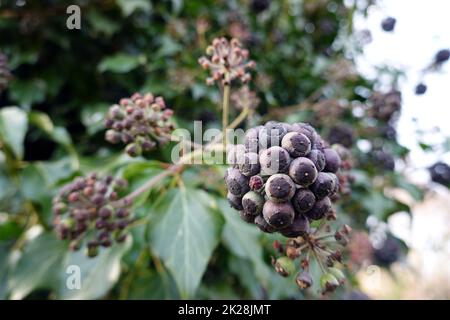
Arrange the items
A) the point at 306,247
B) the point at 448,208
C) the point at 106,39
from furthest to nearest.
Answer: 1. the point at 448,208
2. the point at 106,39
3. the point at 306,247

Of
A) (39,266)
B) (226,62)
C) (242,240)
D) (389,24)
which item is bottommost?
(39,266)

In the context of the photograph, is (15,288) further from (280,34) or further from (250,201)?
(280,34)

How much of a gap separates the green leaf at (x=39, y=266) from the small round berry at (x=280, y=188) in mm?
1106

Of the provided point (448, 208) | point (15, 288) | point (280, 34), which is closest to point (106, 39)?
point (280, 34)

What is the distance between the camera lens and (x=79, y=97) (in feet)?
7.70

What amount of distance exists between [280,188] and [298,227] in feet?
0.32

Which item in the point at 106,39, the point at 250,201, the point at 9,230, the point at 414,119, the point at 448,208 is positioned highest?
the point at 106,39

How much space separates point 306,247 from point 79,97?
1.85 meters

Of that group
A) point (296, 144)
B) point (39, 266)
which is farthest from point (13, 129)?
point (296, 144)

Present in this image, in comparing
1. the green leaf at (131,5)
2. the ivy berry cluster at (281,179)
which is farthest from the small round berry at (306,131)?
the green leaf at (131,5)

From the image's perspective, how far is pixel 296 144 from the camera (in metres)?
0.77

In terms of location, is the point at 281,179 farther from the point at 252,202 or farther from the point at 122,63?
the point at 122,63

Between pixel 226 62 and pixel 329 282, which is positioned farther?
pixel 226 62
